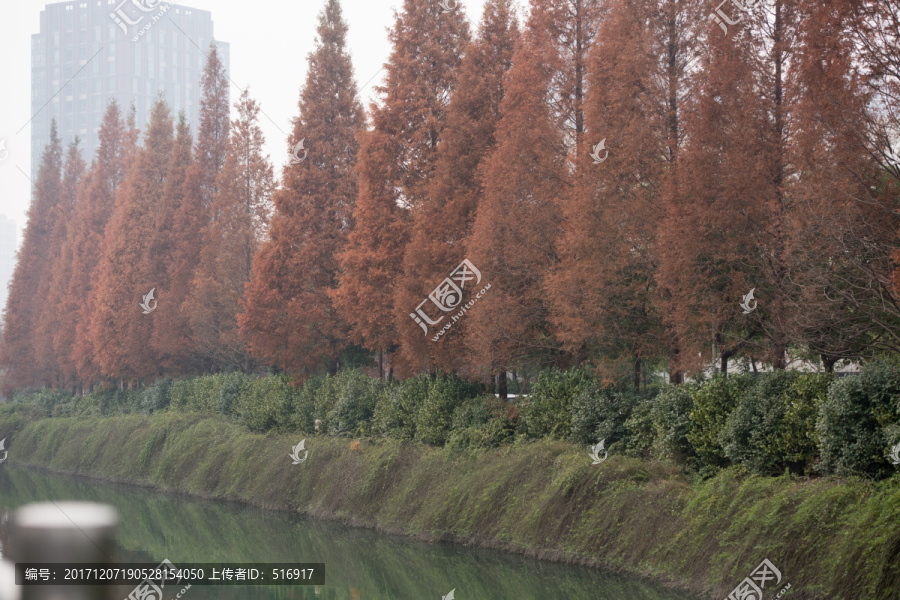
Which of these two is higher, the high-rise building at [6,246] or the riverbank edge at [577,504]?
the high-rise building at [6,246]

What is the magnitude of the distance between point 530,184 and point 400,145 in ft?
14.9

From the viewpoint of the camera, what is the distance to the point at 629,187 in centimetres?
1392

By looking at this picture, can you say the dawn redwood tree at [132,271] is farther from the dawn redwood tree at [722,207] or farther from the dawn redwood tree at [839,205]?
the dawn redwood tree at [839,205]

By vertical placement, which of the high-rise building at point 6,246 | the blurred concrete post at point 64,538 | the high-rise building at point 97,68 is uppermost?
the high-rise building at point 97,68

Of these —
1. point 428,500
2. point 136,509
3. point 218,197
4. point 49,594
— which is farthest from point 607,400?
point 218,197

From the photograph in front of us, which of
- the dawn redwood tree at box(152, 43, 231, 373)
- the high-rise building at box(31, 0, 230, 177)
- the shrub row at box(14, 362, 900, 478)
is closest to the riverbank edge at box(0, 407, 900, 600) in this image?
the shrub row at box(14, 362, 900, 478)

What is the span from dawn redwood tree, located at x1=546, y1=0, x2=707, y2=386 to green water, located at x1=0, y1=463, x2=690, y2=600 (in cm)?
364

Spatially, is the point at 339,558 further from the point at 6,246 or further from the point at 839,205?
the point at 6,246

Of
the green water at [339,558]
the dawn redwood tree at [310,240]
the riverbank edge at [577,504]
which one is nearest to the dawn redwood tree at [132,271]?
the riverbank edge at [577,504]

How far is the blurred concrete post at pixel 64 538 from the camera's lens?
13016mm

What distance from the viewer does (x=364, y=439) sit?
1898 cm

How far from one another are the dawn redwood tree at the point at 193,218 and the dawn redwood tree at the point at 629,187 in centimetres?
1731

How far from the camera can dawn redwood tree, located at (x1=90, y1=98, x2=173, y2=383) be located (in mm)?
30125

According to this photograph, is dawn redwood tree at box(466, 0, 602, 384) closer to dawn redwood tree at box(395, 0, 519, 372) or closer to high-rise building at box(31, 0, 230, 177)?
dawn redwood tree at box(395, 0, 519, 372)
